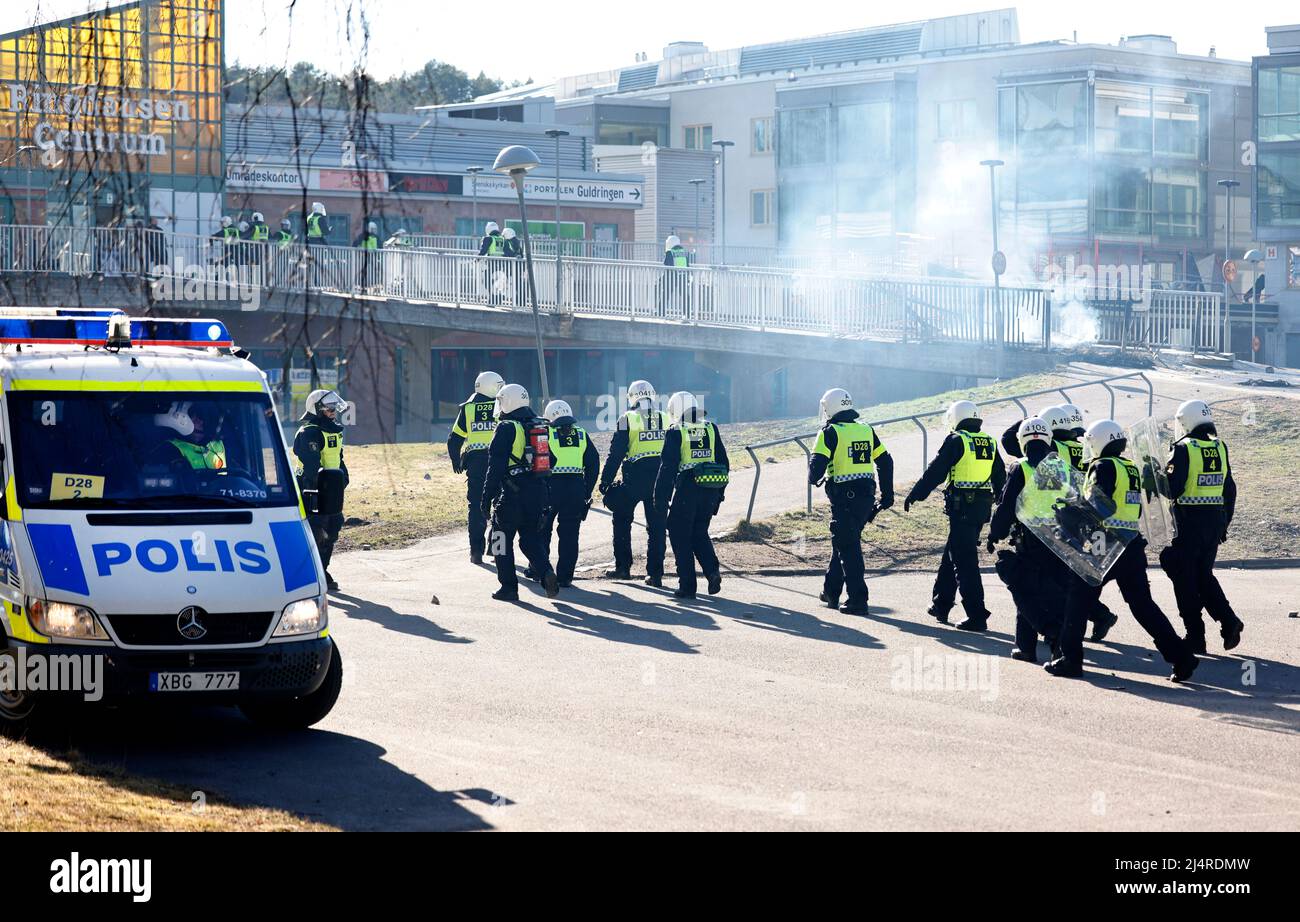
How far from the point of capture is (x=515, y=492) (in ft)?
51.5

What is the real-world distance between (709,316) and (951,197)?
3073cm

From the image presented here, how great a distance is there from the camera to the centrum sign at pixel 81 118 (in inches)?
281

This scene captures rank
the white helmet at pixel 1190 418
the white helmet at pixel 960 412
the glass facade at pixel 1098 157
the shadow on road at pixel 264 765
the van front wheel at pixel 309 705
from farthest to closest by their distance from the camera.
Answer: the glass facade at pixel 1098 157 < the white helmet at pixel 960 412 < the white helmet at pixel 1190 418 < the van front wheel at pixel 309 705 < the shadow on road at pixel 264 765

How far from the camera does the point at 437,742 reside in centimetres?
976

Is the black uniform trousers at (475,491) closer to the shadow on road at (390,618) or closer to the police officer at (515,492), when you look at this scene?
the police officer at (515,492)

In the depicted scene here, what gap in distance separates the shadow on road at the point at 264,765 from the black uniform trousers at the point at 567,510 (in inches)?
240

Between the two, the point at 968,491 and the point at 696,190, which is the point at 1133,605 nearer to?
the point at 968,491

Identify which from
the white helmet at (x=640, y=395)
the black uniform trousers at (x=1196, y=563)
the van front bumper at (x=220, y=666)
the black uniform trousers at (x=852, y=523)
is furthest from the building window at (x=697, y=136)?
the van front bumper at (x=220, y=666)

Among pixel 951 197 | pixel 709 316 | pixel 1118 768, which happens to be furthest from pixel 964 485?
pixel 951 197

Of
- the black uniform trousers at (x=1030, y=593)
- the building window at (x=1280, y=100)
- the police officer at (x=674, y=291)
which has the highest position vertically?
the building window at (x=1280, y=100)

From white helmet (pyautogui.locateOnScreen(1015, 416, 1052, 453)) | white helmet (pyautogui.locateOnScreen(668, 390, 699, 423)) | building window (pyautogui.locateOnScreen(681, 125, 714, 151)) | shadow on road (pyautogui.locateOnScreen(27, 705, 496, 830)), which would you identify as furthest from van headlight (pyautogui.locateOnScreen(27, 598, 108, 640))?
building window (pyautogui.locateOnScreen(681, 125, 714, 151))

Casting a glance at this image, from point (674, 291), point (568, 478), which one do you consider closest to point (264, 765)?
point (568, 478)

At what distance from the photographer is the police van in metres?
8.79

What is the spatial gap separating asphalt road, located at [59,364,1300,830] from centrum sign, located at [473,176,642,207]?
119 ft
